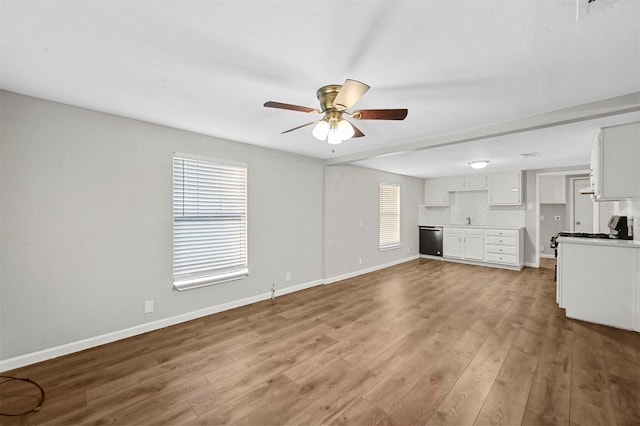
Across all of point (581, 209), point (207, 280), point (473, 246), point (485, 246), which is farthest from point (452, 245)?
point (207, 280)

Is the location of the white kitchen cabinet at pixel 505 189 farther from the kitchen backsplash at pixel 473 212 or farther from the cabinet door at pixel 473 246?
the cabinet door at pixel 473 246

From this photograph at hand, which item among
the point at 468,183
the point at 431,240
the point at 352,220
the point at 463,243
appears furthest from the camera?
the point at 431,240

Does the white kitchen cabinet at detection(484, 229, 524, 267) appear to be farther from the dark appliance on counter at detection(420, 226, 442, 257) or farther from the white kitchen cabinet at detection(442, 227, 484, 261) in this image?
the dark appliance on counter at detection(420, 226, 442, 257)

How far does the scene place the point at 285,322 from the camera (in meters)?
3.25

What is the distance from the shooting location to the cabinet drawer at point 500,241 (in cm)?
599

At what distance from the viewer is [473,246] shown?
21.6 feet

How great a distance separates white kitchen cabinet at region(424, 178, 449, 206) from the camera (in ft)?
24.2

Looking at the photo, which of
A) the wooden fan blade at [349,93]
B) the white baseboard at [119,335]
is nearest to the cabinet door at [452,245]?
the white baseboard at [119,335]

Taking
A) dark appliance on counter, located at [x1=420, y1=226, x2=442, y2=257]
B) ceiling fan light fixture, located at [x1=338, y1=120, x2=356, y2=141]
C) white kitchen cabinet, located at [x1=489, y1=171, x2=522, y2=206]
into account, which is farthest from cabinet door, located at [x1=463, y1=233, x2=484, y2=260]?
ceiling fan light fixture, located at [x1=338, y1=120, x2=356, y2=141]

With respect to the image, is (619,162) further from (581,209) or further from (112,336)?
(112,336)

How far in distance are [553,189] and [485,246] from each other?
268 cm

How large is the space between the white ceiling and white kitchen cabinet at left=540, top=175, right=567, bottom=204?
5002 mm

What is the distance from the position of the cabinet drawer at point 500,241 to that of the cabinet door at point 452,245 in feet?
2.10

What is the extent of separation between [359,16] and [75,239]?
3.09 m
